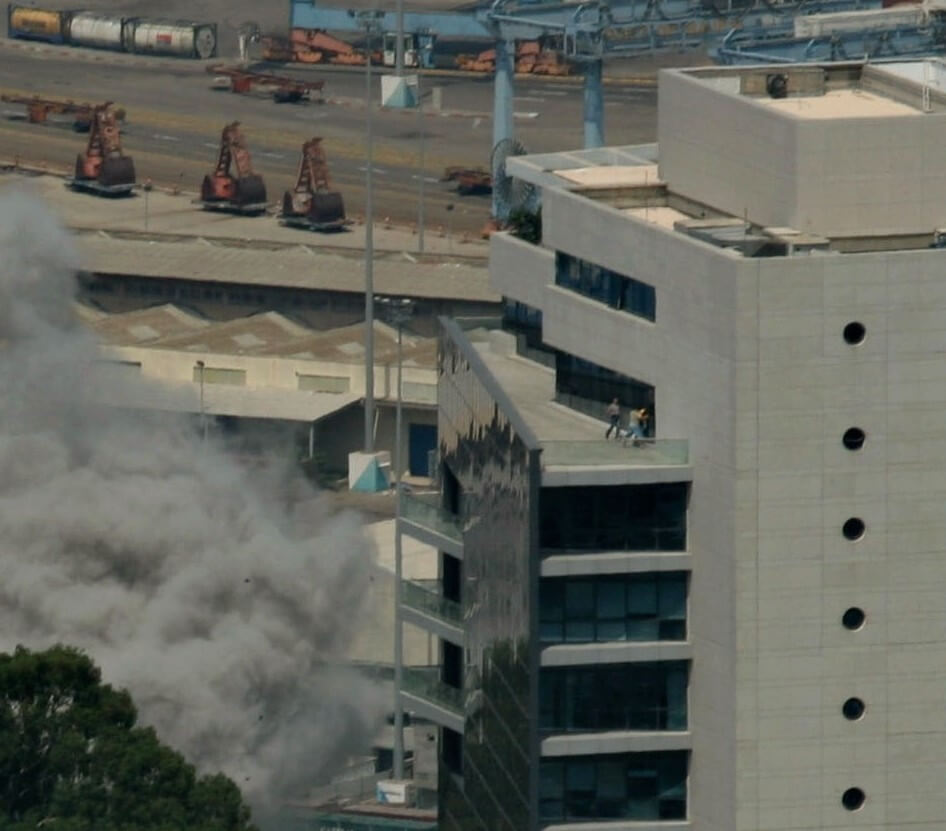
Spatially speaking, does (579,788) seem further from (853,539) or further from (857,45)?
(857,45)

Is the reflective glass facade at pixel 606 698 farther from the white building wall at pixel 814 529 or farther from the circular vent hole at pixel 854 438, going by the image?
the circular vent hole at pixel 854 438

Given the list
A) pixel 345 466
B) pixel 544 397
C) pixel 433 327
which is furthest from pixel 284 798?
pixel 433 327

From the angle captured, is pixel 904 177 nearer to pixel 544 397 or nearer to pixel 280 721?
pixel 544 397

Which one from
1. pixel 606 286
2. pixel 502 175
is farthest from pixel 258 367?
pixel 606 286

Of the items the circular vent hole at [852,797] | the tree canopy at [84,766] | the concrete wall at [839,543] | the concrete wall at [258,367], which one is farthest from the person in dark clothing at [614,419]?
the concrete wall at [258,367]

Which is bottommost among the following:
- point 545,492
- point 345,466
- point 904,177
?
point 345,466
